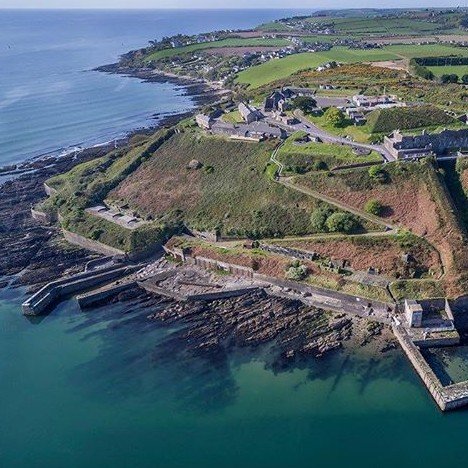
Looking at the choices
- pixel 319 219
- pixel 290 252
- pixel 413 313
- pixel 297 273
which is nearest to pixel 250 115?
pixel 319 219

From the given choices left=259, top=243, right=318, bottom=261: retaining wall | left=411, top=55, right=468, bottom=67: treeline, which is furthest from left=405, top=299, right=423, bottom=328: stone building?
left=411, top=55, right=468, bottom=67: treeline

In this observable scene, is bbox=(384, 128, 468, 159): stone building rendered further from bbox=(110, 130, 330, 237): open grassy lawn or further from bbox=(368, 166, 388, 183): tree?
bbox=(110, 130, 330, 237): open grassy lawn

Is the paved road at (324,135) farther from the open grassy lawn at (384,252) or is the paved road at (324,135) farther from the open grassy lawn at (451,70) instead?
the open grassy lawn at (451,70)

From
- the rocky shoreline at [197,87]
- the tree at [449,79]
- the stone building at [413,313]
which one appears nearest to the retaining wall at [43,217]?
the stone building at [413,313]

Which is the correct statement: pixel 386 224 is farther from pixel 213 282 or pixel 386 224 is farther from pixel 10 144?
pixel 10 144

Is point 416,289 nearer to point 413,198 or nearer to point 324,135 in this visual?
point 413,198

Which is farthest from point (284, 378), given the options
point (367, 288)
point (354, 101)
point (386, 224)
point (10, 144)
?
point (10, 144)
